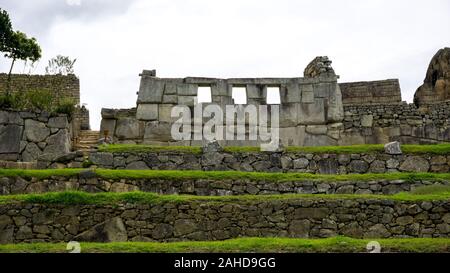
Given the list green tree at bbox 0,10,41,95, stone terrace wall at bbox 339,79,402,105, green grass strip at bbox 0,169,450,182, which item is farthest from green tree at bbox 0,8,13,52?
green grass strip at bbox 0,169,450,182

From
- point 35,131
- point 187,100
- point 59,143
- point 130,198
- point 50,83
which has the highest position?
point 50,83

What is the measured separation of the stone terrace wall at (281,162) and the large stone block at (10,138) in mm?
3450

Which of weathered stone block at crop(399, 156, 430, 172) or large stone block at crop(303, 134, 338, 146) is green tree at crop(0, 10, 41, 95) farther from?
weathered stone block at crop(399, 156, 430, 172)

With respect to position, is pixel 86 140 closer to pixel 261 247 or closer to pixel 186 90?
pixel 186 90

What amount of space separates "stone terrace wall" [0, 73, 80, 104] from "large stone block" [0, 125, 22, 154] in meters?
10.3

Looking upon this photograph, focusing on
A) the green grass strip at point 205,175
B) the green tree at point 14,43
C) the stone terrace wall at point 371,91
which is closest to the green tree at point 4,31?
the green tree at point 14,43

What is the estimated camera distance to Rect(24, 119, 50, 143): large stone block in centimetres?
1952

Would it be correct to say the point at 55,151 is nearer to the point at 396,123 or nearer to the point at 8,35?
the point at 396,123

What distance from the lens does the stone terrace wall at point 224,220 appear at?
12.9 metres

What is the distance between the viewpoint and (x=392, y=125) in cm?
2153

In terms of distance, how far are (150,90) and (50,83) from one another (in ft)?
36.7

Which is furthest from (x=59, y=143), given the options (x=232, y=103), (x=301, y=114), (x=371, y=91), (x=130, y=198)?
(x=371, y=91)

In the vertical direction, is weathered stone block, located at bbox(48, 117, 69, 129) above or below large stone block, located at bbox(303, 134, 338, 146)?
above

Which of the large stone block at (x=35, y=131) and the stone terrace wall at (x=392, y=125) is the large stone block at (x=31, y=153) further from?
the stone terrace wall at (x=392, y=125)
